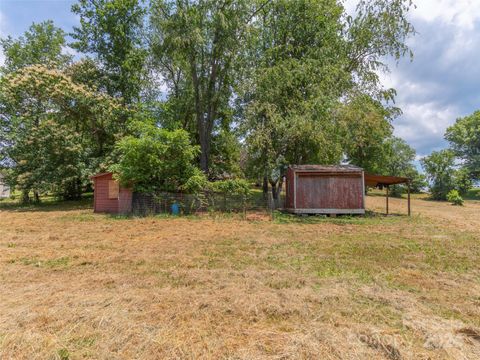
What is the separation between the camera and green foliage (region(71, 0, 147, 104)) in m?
18.5

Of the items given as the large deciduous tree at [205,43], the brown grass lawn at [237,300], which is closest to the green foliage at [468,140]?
the large deciduous tree at [205,43]

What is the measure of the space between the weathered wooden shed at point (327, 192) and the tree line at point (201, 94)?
1.99 metres

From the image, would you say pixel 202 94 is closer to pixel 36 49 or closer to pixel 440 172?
pixel 36 49

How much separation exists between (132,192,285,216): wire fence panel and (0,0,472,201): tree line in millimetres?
623

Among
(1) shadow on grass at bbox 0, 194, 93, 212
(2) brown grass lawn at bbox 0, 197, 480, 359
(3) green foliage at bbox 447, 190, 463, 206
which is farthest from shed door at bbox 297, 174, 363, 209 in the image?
(3) green foliage at bbox 447, 190, 463, 206

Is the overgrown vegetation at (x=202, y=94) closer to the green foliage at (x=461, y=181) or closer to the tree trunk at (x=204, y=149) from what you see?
the tree trunk at (x=204, y=149)

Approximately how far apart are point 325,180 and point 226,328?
11.6 m

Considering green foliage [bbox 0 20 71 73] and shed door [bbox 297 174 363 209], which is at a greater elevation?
green foliage [bbox 0 20 71 73]

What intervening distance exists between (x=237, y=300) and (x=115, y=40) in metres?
21.0

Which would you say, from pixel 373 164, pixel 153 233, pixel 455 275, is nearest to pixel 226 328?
pixel 455 275

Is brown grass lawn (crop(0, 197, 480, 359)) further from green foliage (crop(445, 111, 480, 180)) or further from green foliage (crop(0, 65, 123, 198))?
green foliage (crop(445, 111, 480, 180))

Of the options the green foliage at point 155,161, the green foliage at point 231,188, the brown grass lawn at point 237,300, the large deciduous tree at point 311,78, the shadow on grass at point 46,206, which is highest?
the large deciduous tree at point 311,78

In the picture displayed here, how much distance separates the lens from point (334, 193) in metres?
13.4

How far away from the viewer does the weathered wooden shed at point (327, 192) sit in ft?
43.7
